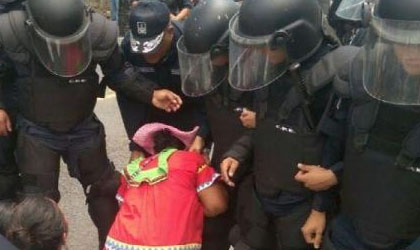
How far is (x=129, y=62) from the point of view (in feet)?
11.5

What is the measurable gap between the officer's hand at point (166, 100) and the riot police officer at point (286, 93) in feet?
2.40

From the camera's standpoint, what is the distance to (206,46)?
9.34 ft

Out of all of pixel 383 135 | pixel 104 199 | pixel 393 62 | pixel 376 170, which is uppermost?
pixel 393 62

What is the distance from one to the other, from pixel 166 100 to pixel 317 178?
118 cm

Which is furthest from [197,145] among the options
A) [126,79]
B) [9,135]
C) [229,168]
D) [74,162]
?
[9,135]

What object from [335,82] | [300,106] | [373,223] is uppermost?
[335,82]

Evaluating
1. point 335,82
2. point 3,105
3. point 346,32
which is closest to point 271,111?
point 335,82

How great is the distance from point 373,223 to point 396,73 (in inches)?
21.9

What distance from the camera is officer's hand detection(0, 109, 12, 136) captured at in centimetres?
322

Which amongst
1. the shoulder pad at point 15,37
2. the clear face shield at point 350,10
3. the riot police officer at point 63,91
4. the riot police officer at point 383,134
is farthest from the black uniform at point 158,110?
the clear face shield at point 350,10

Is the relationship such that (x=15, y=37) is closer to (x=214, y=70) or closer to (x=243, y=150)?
(x=214, y=70)

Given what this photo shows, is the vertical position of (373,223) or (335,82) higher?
(335,82)

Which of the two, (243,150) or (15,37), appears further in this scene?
(15,37)

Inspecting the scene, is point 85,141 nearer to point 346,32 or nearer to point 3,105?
point 3,105
